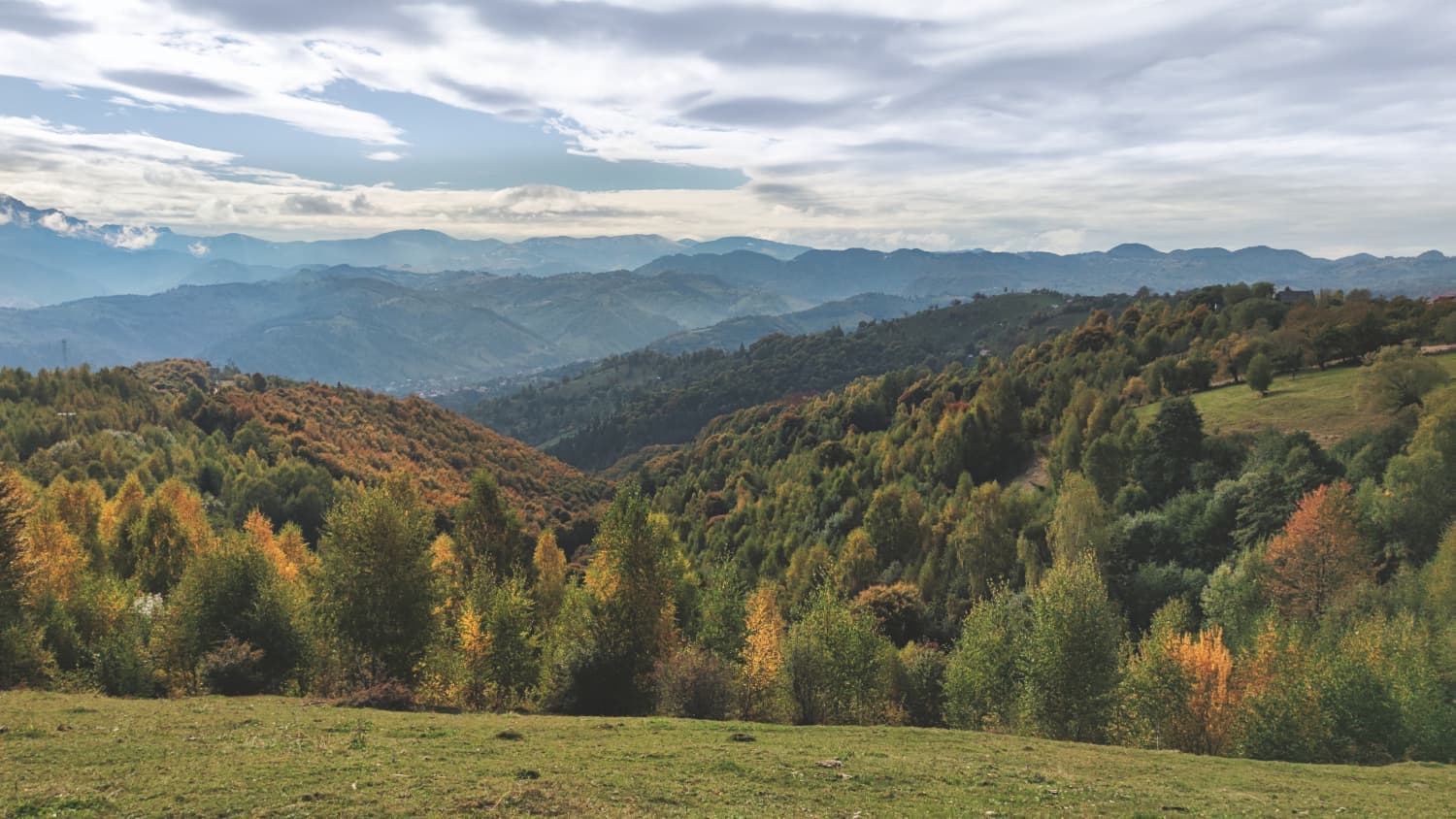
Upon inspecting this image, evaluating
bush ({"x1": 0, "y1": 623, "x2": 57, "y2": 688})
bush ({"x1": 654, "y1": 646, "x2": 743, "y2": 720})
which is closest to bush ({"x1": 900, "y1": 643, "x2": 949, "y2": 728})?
bush ({"x1": 654, "y1": 646, "x2": 743, "y2": 720})

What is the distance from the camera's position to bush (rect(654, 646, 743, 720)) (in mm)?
42250

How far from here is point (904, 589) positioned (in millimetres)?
73938

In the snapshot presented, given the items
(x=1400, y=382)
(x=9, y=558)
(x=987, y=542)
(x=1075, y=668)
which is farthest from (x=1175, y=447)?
(x=9, y=558)

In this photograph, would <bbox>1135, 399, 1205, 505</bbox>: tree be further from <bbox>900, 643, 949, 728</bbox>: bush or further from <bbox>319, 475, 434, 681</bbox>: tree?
<bbox>319, 475, 434, 681</bbox>: tree

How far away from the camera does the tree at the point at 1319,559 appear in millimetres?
53844

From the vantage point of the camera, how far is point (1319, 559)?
180ft

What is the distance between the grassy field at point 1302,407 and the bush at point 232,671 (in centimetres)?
9324

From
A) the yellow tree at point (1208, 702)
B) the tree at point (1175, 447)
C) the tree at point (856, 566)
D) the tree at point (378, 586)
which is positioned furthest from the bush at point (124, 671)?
the tree at point (1175, 447)

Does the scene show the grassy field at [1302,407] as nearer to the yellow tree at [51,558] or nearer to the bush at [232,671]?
the bush at [232,671]

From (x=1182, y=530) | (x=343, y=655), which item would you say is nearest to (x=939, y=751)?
(x=343, y=655)

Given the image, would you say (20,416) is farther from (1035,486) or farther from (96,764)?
(1035,486)

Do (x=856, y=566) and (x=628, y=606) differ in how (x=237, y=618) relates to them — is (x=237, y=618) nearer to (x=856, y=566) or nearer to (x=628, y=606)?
(x=628, y=606)

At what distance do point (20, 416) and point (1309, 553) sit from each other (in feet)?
646

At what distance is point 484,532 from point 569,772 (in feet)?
134
